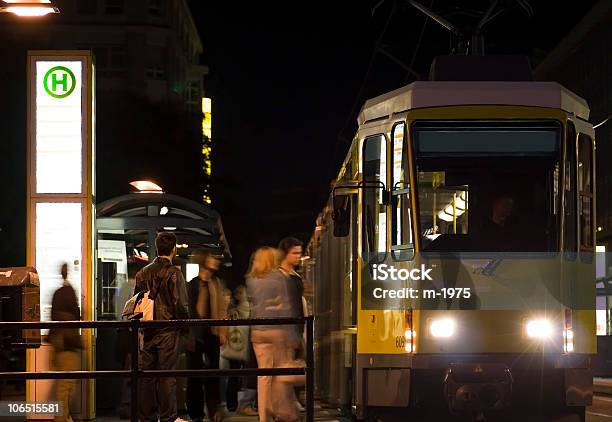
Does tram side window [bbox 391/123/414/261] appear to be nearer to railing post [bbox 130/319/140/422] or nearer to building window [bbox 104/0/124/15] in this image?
railing post [bbox 130/319/140/422]

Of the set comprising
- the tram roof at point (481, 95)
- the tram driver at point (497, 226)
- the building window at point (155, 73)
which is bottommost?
the tram driver at point (497, 226)

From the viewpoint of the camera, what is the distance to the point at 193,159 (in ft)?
208

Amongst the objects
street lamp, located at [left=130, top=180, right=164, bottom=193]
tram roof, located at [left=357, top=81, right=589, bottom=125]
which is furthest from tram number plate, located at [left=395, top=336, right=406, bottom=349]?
street lamp, located at [left=130, top=180, right=164, bottom=193]

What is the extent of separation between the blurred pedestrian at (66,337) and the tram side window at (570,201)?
5.53m

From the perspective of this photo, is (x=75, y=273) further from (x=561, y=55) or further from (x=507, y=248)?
(x=561, y=55)

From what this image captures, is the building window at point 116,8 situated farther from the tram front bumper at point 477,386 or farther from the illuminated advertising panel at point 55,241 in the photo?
the tram front bumper at point 477,386

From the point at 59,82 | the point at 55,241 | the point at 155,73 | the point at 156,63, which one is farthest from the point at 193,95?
the point at 55,241

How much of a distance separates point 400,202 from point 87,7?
72447 mm

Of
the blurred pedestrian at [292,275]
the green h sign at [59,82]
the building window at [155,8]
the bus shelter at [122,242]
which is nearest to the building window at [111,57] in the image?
the building window at [155,8]

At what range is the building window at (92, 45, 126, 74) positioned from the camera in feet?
265

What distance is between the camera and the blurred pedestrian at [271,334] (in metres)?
12.7

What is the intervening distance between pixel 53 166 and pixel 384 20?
12548mm

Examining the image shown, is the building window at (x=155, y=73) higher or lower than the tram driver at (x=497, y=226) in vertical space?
higher

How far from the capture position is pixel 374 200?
13.0 m
